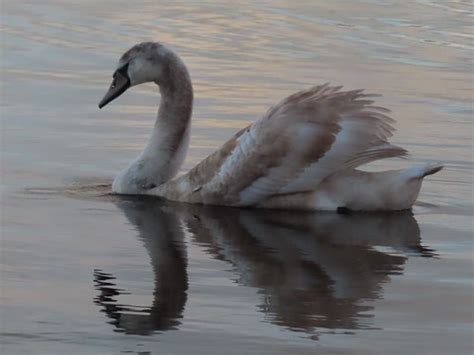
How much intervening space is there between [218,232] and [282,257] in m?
0.86

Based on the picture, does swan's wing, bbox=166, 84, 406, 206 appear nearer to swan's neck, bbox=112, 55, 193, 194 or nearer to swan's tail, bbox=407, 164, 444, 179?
swan's tail, bbox=407, 164, 444, 179

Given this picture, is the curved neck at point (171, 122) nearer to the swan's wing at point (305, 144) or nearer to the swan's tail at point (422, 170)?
the swan's wing at point (305, 144)

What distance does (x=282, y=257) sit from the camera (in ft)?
29.4

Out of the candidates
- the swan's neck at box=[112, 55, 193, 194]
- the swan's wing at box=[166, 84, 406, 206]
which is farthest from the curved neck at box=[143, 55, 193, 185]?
the swan's wing at box=[166, 84, 406, 206]

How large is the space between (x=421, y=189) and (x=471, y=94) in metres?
3.70

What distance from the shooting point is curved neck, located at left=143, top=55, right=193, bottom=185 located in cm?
1110

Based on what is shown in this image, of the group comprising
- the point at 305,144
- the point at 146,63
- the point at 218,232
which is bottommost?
the point at 218,232

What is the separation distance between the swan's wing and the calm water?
0.81 feet

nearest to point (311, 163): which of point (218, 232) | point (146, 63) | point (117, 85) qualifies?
point (218, 232)

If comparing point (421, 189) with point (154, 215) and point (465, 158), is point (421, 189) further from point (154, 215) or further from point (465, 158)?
point (154, 215)

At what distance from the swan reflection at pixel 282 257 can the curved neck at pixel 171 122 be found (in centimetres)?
47

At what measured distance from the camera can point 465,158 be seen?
38.7 feet

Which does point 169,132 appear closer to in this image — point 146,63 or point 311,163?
point 146,63

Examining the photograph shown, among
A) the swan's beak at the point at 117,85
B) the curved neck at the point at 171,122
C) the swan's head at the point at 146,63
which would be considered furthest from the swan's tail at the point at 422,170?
the swan's beak at the point at 117,85
